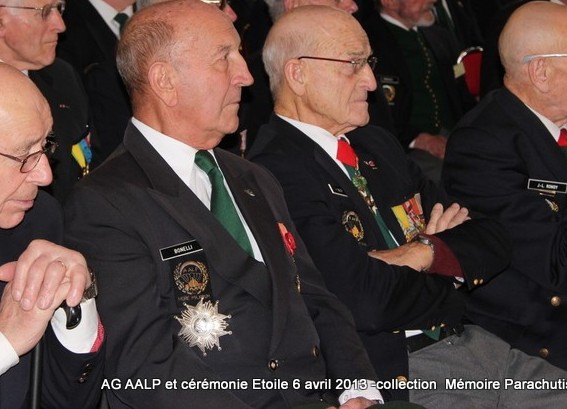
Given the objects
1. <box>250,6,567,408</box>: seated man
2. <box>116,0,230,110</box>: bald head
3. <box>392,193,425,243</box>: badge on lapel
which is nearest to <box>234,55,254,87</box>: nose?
<box>116,0,230,110</box>: bald head

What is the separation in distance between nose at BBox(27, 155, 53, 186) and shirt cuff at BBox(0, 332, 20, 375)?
46cm

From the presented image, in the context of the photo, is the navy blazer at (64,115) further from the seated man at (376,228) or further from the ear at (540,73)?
the ear at (540,73)

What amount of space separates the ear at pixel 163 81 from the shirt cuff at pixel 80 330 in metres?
0.84

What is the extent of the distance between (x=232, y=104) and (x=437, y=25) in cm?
393

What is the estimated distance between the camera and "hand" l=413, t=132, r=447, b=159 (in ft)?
19.8

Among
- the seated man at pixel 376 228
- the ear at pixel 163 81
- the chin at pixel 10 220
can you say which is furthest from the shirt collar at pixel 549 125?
the chin at pixel 10 220

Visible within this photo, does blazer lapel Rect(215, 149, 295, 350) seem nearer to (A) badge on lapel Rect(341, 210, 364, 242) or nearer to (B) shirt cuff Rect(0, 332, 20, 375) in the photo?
(A) badge on lapel Rect(341, 210, 364, 242)

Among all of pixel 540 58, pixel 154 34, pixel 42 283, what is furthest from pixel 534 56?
pixel 42 283

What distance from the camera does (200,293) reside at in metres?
3.12

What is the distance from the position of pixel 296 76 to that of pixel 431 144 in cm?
217

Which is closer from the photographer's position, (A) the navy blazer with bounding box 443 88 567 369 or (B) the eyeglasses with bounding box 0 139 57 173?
(B) the eyeglasses with bounding box 0 139 57 173

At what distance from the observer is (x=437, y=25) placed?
7.16m

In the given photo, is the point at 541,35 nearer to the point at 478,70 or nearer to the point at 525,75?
the point at 525,75

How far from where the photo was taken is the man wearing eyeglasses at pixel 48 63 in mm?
4309
